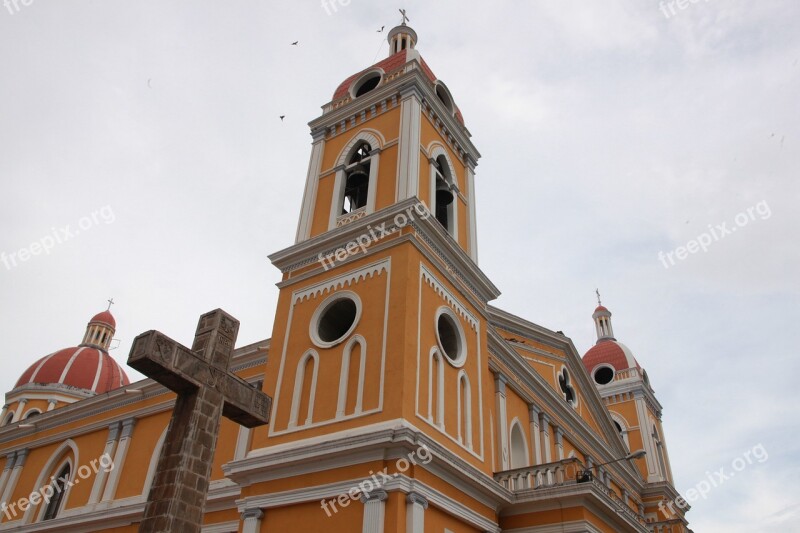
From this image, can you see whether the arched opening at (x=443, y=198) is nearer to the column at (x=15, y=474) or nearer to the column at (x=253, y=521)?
the column at (x=253, y=521)

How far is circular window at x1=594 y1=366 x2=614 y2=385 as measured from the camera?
29438mm

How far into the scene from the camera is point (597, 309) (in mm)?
34750

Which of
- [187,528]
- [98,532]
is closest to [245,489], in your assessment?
[187,528]

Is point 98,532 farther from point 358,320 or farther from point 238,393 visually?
point 238,393

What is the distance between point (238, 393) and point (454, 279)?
769 cm

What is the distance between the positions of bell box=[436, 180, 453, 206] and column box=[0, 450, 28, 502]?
16222mm

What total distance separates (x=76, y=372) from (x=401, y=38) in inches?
966

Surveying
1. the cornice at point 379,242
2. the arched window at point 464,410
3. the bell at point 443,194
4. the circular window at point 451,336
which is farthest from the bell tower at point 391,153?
the arched window at point 464,410

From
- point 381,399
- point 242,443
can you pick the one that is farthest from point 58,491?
point 381,399

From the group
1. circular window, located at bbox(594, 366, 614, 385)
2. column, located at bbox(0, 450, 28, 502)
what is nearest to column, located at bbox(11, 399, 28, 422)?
column, located at bbox(0, 450, 28, 502)

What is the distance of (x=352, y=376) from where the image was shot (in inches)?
470

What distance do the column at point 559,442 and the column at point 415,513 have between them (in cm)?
899

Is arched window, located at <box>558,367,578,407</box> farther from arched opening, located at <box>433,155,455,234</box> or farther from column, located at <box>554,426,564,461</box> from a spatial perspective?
arched opening, located at <box>433,155,455,234</box>

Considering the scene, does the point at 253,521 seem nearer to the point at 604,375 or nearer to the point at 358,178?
the point at 358,178
